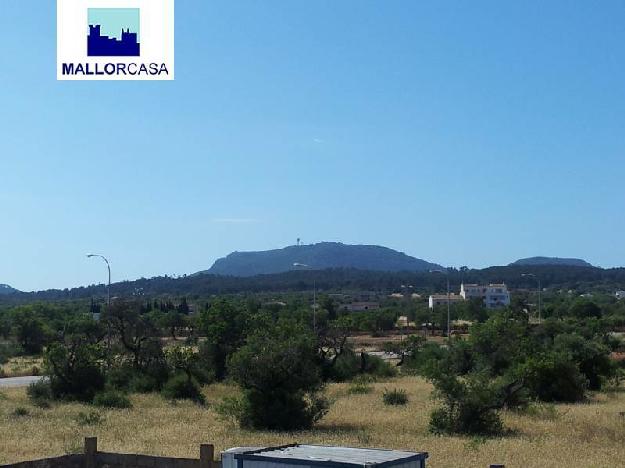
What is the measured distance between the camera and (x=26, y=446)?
23.9 meters

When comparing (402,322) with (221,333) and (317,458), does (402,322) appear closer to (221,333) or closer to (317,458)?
(221,333)

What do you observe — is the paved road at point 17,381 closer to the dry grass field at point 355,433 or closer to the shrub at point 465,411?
the dry grass field at point 355,433

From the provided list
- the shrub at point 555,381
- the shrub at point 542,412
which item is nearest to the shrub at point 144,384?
the shrub at point 555,381

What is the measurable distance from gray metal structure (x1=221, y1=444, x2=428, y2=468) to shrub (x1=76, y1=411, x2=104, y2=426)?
55.1ft

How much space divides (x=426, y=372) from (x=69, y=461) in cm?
1467

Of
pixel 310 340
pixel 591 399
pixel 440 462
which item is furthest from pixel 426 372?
pixel 591 399

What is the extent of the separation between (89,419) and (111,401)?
19.6ft

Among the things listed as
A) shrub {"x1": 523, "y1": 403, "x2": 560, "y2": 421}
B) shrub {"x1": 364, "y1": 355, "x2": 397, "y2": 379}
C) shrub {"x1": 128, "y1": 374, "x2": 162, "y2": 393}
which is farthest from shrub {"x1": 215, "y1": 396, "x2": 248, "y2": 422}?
shrub {"x1": 364, "y1": 355, "x2": 397, "y2": 379}

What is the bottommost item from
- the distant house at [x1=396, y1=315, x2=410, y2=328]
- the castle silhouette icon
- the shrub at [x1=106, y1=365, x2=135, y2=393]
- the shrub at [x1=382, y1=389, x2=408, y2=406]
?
the shrub at [x1=382, y1=389, x2=408, y2=406]

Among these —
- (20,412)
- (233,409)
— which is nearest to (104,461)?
(233,409)

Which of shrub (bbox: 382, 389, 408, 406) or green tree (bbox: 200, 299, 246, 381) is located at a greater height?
green tree (bbox: 200, 299, 246, 381)

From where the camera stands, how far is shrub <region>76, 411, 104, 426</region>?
1155 inches

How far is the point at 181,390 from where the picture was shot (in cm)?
3900

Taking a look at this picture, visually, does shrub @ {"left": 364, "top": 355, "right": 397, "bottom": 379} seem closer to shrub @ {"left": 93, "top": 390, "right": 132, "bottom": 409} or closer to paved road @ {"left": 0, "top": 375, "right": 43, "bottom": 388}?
shrub @ {"left": 93, "top": 390, "right": 132, "bottom": 409}
